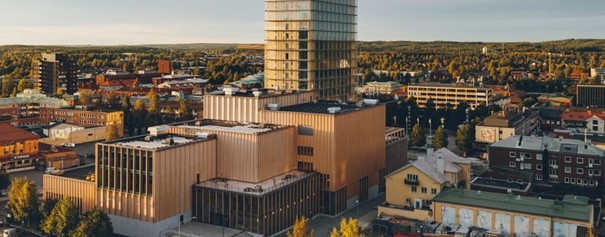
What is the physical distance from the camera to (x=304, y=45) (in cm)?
6706

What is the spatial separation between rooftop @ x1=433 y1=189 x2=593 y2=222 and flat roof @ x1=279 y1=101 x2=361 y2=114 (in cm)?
1060

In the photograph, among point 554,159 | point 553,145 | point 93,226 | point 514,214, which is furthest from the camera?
point 553,145

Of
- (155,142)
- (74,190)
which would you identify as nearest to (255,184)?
(155,142)

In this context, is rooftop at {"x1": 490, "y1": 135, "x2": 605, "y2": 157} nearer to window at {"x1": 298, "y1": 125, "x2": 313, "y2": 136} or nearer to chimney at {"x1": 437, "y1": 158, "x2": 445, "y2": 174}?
chimney at {"x1": 437, "y1": 158, "x2": 445, "y2": 174}

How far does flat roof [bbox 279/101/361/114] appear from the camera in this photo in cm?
4875

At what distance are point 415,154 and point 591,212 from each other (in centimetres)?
3503

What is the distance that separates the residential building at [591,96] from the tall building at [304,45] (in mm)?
63498

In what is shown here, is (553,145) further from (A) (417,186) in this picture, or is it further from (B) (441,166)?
(A) (417,186)

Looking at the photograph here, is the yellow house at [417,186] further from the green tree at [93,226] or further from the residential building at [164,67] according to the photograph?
the residential building at [164,67]

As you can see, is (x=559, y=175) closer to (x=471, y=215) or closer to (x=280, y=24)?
(x=471, y=215)

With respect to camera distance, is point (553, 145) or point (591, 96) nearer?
point (553, 145)

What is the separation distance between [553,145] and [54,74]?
348ft

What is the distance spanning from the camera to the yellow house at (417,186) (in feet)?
143

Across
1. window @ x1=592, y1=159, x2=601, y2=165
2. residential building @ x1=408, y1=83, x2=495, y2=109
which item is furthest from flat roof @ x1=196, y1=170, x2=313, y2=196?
residential building @ x1=408, y1=83, x2=495, y2=109
